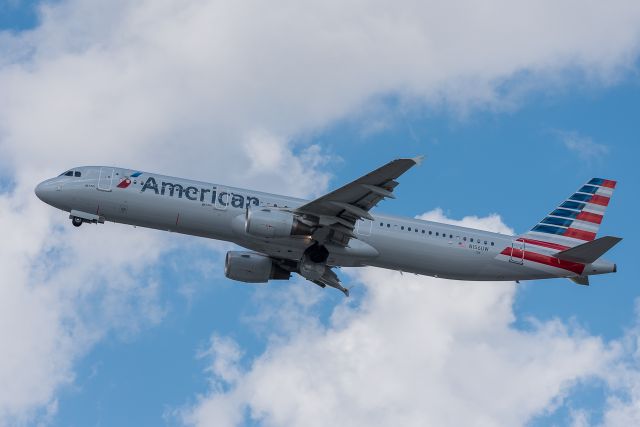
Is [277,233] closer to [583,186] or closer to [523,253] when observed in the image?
[523,253]

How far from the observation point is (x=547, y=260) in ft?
212

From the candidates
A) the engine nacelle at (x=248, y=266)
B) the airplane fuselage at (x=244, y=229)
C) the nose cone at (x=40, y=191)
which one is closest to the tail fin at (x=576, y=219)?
the airplane fuselage at (x=244, y=229)

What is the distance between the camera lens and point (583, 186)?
69.3 meters

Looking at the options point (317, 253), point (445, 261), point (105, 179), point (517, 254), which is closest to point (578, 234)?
point (517, 254)

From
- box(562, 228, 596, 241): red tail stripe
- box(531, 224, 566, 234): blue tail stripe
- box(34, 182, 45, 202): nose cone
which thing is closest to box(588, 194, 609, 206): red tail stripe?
box(562, 228, 596, 241): red tail stripe

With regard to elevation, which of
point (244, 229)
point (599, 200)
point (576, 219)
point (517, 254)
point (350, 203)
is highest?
point (599, 200)

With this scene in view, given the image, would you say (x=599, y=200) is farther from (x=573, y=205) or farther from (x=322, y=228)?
(x=322, y=228)

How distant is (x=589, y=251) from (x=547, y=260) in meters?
3.07

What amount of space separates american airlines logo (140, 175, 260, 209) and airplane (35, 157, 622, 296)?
0.19 feet

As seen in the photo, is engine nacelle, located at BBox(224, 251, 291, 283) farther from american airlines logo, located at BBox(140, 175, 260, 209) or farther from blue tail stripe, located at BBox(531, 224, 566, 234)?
blue tail stripe, located at BBox(531, 224, 566, 234)

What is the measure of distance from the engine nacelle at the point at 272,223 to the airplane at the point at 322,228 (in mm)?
57

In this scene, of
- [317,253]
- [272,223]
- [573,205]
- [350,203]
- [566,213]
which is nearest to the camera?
[272,223]

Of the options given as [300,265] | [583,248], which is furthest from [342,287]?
[583,248]

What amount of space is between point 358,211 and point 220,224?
333 inches
